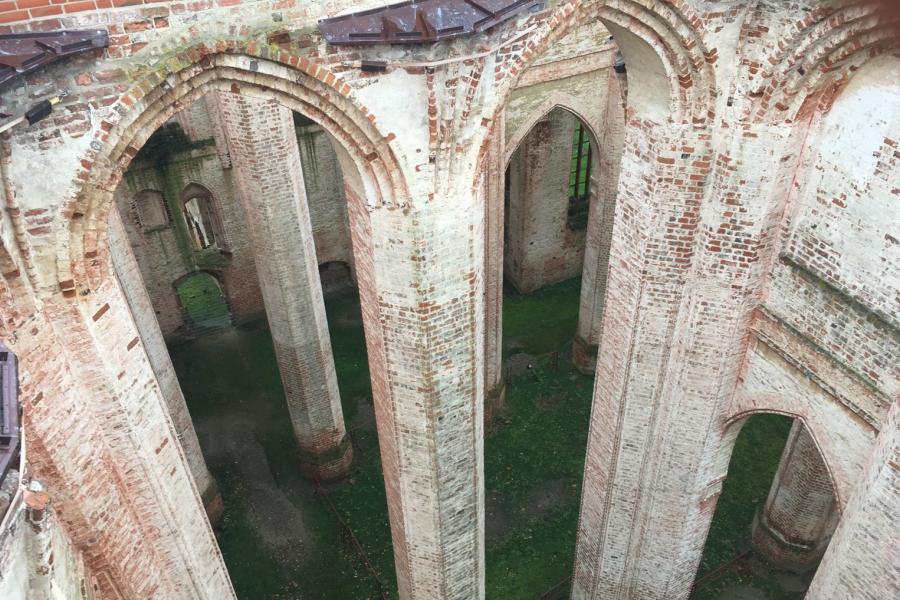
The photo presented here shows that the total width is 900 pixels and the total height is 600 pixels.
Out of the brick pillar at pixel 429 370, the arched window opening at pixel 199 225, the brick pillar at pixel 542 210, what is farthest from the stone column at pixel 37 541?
the arched window opening at pixel 199 225

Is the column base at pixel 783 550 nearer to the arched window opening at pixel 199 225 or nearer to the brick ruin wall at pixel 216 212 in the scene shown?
the brick ruin wall at pixel 216 212

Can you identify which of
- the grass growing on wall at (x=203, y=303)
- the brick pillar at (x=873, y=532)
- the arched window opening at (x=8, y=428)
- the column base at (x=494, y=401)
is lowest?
the column base at (x=494, y=401)

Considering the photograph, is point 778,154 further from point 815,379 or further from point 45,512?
point 45,512

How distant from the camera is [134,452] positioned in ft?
20.0

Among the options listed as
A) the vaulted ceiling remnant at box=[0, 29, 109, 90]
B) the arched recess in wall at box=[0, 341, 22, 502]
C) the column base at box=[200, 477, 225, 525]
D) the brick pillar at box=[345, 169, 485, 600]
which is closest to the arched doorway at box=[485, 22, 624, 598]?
the brick pillar at box=[345, 169, 485, 600]

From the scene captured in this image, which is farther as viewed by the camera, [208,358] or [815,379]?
[208,358]

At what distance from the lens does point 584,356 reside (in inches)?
607

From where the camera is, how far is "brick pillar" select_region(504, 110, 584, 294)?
51.4ft

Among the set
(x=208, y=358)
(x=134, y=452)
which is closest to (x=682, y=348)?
(x=134, y=452)

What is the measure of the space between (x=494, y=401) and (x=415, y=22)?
9.70 metres

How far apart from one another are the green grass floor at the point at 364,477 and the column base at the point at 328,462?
24 centimetres

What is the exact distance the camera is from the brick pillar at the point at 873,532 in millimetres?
6234

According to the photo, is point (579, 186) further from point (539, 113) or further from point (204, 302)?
point (204, 302)

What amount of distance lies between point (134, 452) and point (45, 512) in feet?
7.36
